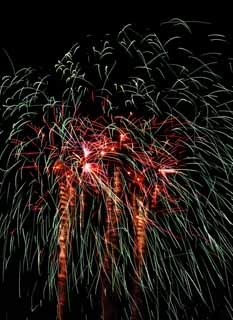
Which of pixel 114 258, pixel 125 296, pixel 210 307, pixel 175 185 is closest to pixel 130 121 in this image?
pixel 175 185

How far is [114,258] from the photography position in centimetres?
2006

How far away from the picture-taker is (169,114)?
18781 mm

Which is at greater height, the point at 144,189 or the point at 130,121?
the point at 130,121

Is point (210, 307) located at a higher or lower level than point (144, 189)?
lower

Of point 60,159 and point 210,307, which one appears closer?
point 60,159

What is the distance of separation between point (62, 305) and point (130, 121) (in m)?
5.80

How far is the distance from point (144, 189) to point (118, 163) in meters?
1.12

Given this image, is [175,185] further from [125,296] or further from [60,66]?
[125,296]

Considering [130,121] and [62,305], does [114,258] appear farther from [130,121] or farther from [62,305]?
[130,121]

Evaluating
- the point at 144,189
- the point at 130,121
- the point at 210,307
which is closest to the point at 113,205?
the point at 144,189

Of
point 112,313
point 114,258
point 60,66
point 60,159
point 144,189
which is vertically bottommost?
point 112,313

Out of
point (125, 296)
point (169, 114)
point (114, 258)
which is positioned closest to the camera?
point (169, 114)

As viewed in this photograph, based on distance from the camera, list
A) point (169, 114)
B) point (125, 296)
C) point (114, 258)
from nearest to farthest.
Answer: point (169, 114)
point (114, 258)
point (125, 296)

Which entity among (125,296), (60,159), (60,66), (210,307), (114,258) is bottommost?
(210,307)
